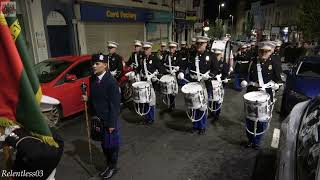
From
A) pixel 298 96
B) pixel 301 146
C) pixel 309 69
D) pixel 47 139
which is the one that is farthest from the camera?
pixel 309 69

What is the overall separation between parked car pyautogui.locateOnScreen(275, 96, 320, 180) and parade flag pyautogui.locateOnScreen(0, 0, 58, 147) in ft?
6.81

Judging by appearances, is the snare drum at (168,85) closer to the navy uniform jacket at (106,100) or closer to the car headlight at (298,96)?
the car headlight at (298,96)

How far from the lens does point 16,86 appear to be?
188cm

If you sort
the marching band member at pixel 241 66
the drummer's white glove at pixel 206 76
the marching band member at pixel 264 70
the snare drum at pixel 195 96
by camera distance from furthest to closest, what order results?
the marching band member at pixel 241 66, the drummer's white glove at pixel 206 76, the snare drum at pixel 195 96, the marching band member at pixel 264 70

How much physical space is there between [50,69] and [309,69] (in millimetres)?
6908

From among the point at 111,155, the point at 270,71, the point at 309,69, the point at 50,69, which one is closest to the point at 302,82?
the point at 309,69

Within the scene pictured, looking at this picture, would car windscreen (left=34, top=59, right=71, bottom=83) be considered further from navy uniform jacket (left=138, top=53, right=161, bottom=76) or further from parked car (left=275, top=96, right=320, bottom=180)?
parked car (left=275, top=96, right=320, bottom=180)

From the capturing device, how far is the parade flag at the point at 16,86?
183cm

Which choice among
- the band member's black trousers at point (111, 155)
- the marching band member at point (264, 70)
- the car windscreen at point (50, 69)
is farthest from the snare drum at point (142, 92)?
the band member's black trousers at point (111, 155)

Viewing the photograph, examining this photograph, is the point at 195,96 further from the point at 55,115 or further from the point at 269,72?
the point at 55,115

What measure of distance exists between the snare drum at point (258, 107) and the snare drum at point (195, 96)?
1120mm

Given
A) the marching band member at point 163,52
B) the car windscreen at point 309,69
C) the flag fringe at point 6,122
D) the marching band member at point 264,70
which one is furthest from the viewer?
the marching band member at point 163,52

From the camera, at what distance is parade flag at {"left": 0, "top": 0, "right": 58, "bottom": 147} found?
1826 millimetres

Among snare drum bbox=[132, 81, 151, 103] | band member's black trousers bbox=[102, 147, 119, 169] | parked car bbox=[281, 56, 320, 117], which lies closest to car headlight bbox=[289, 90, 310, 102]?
parked car bbox=[281, 56, 320, 117]
